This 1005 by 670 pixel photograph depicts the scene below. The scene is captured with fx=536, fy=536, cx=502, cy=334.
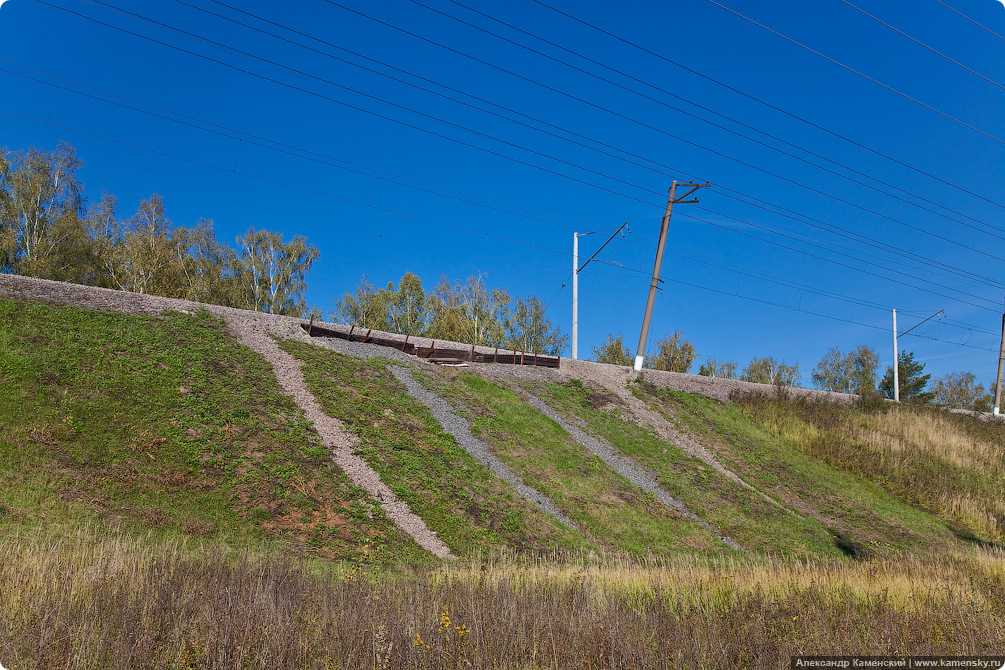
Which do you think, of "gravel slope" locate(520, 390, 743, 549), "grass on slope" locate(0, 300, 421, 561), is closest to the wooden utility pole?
"gravel slope" locate(520, 390, 743, 549)

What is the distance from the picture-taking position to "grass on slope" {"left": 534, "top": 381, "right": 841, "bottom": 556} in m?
16.7

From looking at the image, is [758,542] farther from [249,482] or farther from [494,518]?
[249,482]

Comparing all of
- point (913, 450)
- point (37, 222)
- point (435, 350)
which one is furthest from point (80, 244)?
point (913, 450)

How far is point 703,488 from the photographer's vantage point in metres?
19.3

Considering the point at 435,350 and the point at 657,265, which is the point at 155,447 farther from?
the point at 657,265

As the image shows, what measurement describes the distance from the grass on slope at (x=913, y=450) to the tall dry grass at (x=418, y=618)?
18.6m

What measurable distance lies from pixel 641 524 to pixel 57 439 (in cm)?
1480

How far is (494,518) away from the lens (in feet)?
46.1

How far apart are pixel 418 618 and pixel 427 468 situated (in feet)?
32.5

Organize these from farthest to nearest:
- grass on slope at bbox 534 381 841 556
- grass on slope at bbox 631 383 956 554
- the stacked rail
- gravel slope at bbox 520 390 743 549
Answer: the stacked rail
grass on slope at bbox 631 383 956 554
gravel slope at bbox 520 390 743 549
grass on slope at bbox 534 381 841 556

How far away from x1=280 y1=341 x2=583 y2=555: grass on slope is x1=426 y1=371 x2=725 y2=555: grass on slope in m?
1.36

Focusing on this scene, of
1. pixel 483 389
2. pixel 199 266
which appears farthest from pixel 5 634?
pixel 199 266

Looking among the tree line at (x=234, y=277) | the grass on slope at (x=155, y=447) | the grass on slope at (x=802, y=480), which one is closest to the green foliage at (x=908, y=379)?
the tree line at (x=234, y=277)

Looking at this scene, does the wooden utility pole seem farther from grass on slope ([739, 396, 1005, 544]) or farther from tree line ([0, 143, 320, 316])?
tree line ([0, 143, 320, 316])
